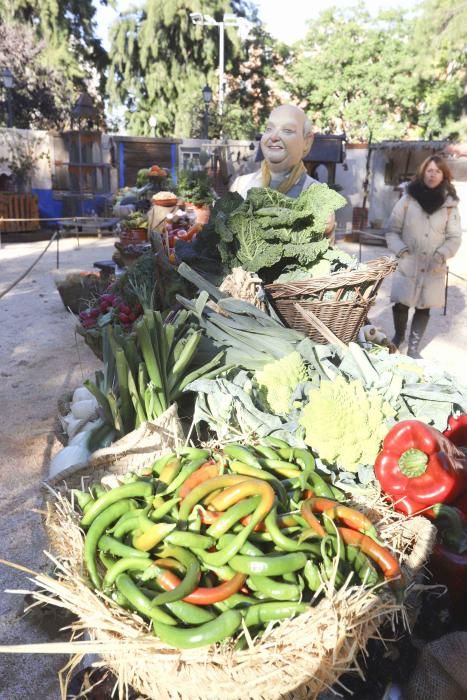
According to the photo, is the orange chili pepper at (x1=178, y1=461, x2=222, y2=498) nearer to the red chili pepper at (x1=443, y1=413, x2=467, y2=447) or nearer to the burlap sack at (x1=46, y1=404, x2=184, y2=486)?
the burlap sack at (x1=46, y1=404, x2=184, y2=486)

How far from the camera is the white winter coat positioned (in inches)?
201

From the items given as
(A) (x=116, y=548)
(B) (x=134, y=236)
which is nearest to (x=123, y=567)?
(A) (x=116, y=548)

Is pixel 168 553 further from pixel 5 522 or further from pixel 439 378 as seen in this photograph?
pixel 5 522

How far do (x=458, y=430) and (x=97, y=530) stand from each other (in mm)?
1599

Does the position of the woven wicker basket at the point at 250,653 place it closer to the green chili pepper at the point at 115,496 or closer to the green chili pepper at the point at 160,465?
the green chili pepper at the point at 115,496

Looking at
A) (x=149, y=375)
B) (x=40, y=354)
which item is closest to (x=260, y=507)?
(x=149, y=375)

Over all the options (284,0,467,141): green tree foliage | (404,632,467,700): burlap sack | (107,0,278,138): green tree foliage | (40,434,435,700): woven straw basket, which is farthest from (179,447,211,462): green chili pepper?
(284,0,467,141): green tree foliage

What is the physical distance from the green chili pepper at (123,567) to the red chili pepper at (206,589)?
0.06 m

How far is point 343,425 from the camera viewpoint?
6.59 ft

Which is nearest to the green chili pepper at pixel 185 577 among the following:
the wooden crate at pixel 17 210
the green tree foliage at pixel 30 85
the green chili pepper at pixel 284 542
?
the green chili pepper at pixel 284 542

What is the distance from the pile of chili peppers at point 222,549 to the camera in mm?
1344

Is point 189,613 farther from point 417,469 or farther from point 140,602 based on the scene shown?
point 417,469

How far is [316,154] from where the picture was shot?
15508mm

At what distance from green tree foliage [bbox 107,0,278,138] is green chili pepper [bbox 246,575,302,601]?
26923mm
